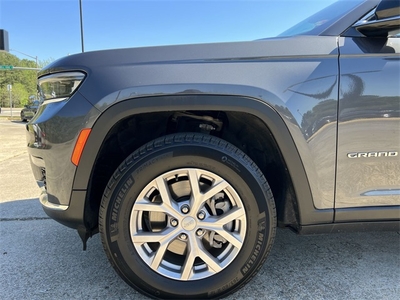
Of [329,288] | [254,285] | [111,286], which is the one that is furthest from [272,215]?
[111,286]

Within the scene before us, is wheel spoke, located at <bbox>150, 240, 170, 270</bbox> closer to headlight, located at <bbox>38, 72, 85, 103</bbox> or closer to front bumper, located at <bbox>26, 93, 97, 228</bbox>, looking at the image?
front bumper, located at <bbox>26, 93, 97, 228</bbox>

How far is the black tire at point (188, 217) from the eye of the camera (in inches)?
61.1

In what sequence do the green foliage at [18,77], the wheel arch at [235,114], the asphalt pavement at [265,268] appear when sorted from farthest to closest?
the green foliage at [18,77] → the asphalt pavement at [265,268] → the wheel arch at [235,114]

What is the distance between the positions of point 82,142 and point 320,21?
1.65 meters

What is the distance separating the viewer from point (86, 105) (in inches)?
60.7

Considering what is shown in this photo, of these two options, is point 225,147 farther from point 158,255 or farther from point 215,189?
point 158,255

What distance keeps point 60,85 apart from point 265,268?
1737mm

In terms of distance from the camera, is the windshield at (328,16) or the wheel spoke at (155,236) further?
the windshield at (328,16)

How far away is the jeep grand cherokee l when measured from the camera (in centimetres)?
154

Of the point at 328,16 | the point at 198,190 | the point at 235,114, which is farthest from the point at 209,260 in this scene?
the point at 328,16

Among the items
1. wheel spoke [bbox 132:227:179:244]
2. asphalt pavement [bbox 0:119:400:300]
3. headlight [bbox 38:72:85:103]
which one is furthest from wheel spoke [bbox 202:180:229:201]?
headlight [bbox 38:72:85:103]

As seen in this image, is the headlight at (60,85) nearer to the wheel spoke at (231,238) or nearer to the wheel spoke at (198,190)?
the wheel spoke at (198,190)

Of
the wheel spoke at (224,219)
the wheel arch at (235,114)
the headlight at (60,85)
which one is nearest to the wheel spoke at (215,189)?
the wheel spoke at (224,219)

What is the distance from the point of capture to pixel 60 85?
5.43 feet
